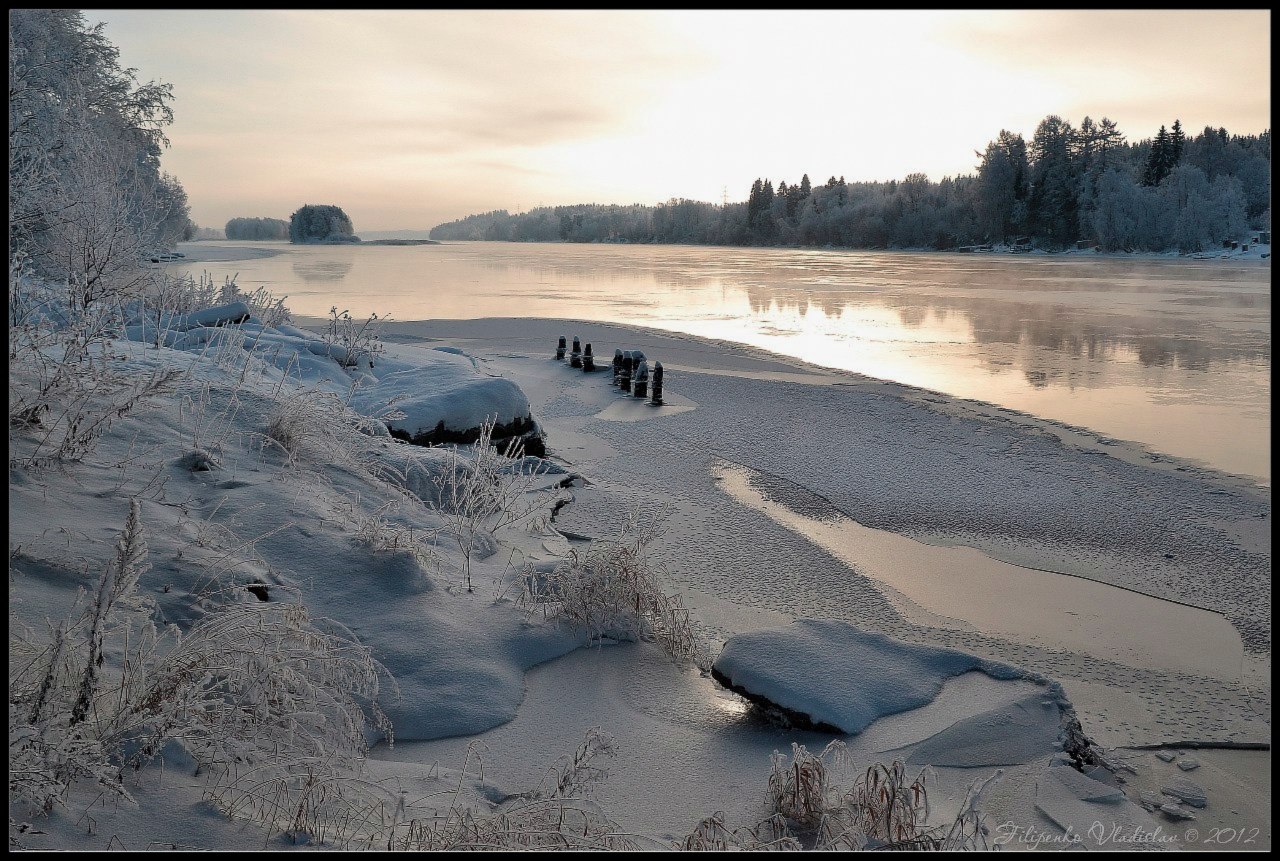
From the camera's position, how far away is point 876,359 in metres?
18.5

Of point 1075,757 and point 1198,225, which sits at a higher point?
point 1198,225

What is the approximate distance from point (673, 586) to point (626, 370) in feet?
29.2

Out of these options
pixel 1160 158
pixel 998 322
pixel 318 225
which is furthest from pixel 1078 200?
pixel 318 225

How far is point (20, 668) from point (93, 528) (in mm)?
1313

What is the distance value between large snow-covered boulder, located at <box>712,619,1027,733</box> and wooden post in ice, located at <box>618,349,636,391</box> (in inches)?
392

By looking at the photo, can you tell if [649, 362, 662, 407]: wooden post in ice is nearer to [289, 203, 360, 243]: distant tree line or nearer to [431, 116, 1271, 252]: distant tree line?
[431, 116, 1271, 252]: distant tree line

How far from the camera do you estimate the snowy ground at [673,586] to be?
363cm

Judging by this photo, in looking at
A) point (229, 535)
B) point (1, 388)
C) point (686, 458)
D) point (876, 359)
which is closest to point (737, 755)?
point (229, 535)

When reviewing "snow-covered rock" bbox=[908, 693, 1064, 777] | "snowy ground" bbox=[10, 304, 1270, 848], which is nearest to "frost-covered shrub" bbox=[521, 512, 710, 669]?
"snowy ground" bbox=[10, 304, 1270, 848]

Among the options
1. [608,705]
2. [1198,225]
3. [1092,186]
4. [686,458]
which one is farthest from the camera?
[1092,186]

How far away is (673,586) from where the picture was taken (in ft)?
20.5

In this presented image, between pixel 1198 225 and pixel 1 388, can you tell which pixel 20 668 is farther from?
pixel 1198 225

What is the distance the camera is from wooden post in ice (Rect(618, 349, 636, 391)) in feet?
48.3

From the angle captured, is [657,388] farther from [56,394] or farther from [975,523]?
[56,394]
